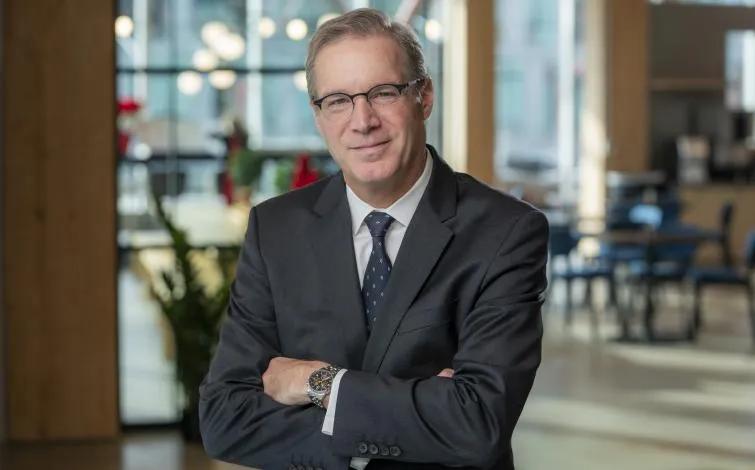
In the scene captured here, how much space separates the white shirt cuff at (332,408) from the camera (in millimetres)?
2381

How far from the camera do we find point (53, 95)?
733 cm

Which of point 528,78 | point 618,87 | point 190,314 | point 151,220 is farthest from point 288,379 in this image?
point 528,78

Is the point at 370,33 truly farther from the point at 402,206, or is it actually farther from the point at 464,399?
the point at 464,399

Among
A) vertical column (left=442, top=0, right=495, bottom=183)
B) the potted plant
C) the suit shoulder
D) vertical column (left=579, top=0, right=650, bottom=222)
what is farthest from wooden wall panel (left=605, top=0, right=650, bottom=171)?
the suit shoulder

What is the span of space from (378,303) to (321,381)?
7.0 inches

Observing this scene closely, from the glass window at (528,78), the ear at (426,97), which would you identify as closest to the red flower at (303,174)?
the ear at (426,97)

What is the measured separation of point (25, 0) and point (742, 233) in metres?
12.1

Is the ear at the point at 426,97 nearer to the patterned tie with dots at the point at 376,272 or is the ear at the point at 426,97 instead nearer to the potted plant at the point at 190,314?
the patterned tie with dots at the point at 376,272

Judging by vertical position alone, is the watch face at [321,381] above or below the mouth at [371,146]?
below

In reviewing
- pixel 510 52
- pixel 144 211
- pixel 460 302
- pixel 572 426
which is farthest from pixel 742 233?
pixel 460 302

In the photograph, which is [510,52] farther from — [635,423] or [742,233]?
[635,423]

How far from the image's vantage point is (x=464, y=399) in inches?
93.3

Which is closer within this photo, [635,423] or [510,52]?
→ [635,423]

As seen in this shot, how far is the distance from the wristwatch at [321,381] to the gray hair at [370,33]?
0.48 metres
